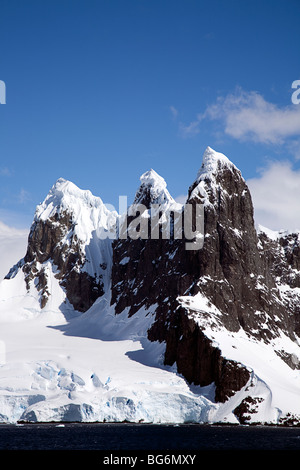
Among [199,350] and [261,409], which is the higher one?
[199,350]

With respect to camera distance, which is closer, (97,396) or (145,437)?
(145,437)

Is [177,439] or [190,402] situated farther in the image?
[190,402]

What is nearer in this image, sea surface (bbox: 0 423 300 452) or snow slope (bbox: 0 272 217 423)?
sea surface (bbox: 0 423 300 452)

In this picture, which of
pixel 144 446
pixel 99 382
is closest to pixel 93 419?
pixel 99 382

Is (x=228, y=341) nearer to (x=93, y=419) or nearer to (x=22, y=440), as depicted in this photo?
(x=93, y=419)

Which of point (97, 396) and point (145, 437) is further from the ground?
point (97, 396)

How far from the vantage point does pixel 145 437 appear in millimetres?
131750

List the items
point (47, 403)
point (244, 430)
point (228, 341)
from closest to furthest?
point (244, 430) → point (47, 403) → point (228, 341)

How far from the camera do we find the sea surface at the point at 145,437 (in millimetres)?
117688

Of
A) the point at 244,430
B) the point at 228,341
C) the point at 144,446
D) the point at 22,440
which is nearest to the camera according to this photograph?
the point at 144,446

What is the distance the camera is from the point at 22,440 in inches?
4963

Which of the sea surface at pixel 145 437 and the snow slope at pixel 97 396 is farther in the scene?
the snow slope at pixel 97 396

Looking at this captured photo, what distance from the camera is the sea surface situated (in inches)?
4633

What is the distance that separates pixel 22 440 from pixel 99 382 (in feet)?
176
